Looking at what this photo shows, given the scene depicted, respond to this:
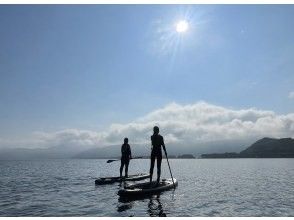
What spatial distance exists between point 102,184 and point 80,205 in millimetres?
12173

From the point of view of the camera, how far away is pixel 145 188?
25062 millimetres

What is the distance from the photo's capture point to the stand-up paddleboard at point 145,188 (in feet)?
71.4

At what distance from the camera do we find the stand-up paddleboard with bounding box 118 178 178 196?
21752 mm

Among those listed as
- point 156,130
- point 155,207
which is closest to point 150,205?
point 155,207

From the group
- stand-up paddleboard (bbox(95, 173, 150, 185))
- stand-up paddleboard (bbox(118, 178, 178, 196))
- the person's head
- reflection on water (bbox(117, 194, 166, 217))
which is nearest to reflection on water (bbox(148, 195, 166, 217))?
reflection on water (bbox(117, 194, 166, 217))

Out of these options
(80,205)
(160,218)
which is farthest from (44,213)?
(160,218)

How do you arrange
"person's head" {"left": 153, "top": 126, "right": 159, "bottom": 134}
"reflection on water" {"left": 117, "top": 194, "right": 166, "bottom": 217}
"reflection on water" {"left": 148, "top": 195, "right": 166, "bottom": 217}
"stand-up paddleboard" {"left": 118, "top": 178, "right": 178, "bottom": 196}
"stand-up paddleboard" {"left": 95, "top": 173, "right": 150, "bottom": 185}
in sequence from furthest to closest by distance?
"stand-up paddleboard" {"left": 95, "top": 173, "right": 150, "bottom": 185} → "person's head" {"left": 153, "top": 126, "right": 159, "bottom": 134} → "stand-up paddleboard" {"left": 118, "top": 178, "right": 178, "bottom": 196} → "reflection on water" {"left": 117, "top": 194, "right": 166, "bottom": 217} → "reflection on water" {"left": 148, "top": 195, "right": 166, "bottom": 217}

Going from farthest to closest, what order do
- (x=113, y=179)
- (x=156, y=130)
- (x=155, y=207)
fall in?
(x=113, y=179), (x=156, y=130), (x=155, y=207)

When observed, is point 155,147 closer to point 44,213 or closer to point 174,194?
point 174,194

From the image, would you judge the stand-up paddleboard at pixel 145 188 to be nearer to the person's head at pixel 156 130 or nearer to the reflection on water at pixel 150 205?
the reflection on water at pixel 150 205

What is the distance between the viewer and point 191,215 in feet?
56.6

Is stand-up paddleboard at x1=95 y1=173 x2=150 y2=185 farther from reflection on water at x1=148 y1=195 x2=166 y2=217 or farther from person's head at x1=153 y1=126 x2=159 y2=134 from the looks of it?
reflection on water at x1=148 y1=195 x2=166 y2=217

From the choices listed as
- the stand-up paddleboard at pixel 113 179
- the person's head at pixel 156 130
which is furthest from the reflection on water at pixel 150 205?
the stand-up paddleboard at pixel 113 179

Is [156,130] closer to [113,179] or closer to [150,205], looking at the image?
[150,205]
